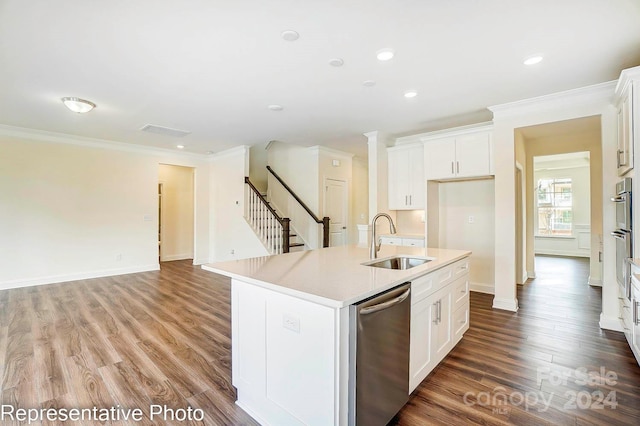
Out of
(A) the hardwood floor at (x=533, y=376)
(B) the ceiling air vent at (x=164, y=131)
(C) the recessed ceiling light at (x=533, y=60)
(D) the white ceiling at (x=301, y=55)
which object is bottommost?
(A) the hardwood floor at (x=533, y=376)

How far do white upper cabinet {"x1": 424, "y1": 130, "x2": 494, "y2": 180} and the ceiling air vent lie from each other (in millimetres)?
4144

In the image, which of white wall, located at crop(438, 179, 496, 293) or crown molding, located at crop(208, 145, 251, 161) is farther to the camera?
crown molding, located at crop(208, 145, 251, 161)

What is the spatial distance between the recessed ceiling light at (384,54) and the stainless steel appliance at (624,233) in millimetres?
2381

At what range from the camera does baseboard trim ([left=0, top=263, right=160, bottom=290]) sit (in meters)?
4.87

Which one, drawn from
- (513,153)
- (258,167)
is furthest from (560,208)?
(258,167)

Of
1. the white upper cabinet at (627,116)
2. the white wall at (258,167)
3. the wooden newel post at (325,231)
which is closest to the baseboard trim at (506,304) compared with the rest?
the white upper cabinet at (627,116)

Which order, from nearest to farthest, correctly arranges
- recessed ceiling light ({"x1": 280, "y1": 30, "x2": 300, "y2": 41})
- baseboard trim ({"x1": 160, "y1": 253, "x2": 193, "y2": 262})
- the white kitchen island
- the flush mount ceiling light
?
the white kitchen island, recessed ceiling light ({"x1": 280, "y1": 30, "x2": 300, "y2": 41}), the flush mount ceiling light, baseboard trim ({"x1": 160, "y1": 253, "x2": 193, "y2": 262})

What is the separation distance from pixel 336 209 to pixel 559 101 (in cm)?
434

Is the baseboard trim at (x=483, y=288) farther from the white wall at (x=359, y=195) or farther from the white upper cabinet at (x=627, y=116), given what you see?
the white wall at (x=359, y=195)

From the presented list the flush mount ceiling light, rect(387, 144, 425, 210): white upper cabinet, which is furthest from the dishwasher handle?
the flush mount ceiling light

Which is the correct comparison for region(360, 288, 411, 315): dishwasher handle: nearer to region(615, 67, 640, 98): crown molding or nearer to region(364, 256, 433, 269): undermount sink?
region(364, 256, 433, 269): undermount sink

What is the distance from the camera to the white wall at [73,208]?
491 centimetres

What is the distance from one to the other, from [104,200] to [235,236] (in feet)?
8.54

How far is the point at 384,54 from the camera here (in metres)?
2.59
